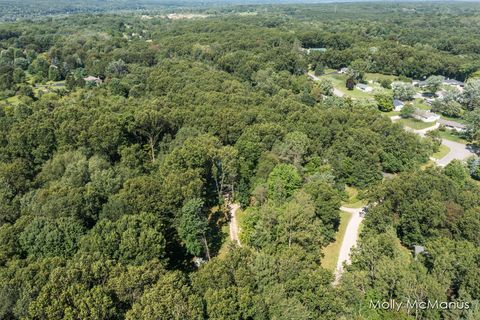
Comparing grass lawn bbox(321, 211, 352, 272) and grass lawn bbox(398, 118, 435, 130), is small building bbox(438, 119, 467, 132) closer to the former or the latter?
grass lawn bbox(398, 118, 435, 130)

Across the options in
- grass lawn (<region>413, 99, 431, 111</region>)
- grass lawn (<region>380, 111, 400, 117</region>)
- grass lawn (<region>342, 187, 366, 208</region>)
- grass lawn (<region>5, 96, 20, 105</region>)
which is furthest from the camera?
grass lawn (<region>413, 99, 431, 111</region>)

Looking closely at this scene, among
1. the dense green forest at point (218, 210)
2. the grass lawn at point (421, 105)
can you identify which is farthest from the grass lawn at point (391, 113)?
the dense green forest at point (218, 210)

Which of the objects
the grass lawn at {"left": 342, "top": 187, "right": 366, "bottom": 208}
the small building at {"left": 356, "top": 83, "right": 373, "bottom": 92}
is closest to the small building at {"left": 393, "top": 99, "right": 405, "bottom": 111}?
the small building at {"left": 356, "top": 83, "right": 373, "bottom": 92}

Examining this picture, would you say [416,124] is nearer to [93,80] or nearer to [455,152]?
[455,152]

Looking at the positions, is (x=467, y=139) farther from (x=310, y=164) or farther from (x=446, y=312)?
(x=446, y=312)

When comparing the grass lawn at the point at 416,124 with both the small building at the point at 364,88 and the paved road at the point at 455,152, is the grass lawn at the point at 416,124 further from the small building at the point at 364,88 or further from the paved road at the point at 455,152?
the small building at the point at 364,88

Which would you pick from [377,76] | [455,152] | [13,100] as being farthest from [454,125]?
[13,100]
